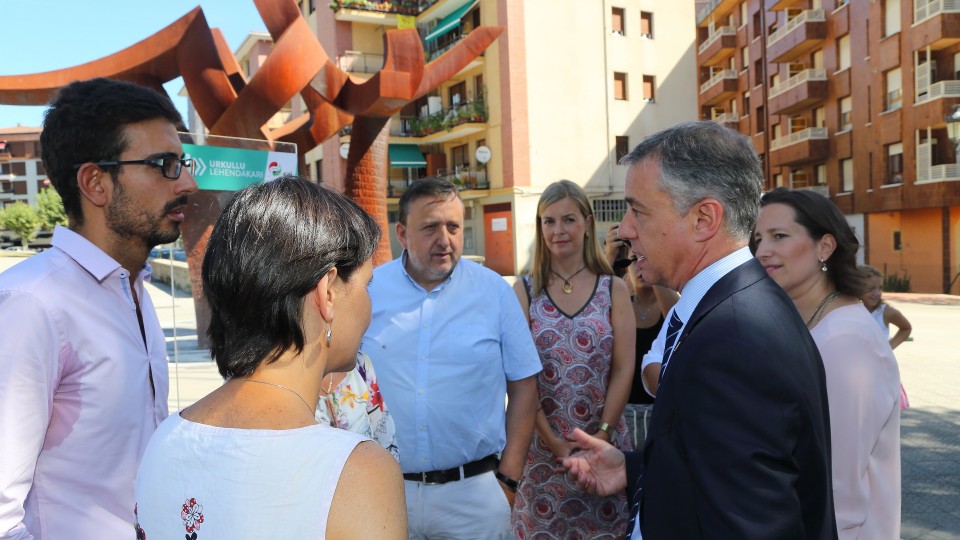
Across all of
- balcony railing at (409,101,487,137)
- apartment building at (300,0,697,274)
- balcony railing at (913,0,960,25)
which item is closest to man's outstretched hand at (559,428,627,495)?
apartment building at (300,0,697,274)

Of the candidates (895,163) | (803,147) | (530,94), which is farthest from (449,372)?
(803,147)

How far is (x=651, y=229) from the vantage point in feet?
5.91

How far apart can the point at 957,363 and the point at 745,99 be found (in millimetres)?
32850

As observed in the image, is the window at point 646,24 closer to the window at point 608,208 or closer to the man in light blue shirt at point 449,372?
the window at point 608,208

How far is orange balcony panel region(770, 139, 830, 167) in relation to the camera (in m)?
31.7

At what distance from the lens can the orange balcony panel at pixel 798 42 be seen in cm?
3102

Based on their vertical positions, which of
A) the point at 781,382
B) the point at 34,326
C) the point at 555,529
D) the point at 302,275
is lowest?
the point at 555,529

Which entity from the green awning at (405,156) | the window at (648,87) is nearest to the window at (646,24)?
the window at (648,87)

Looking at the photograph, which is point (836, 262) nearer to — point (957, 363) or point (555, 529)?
point (555, 529)

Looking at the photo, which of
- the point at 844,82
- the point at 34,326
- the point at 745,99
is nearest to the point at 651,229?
the point at 34,326

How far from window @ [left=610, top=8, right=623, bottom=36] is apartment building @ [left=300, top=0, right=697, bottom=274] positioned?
0.17 ft

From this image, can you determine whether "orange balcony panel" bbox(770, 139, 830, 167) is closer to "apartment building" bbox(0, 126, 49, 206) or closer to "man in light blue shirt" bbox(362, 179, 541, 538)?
"man in light blue shirt" bbox(362, 179, 541, 538)

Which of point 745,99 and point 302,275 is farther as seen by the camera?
point 745,99

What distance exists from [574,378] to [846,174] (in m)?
32.8
